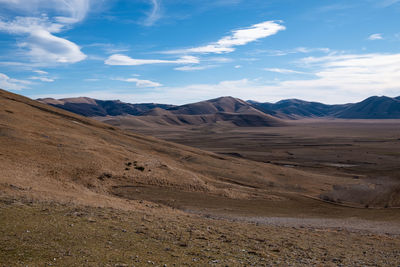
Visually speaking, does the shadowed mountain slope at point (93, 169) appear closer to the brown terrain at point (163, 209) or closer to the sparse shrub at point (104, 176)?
the sparse shrub at point (104, 176)

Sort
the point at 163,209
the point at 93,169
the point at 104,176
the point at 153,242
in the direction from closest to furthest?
the point at 153,242 → the point at 163,209 → the point at 104,176 → the point at 93,169

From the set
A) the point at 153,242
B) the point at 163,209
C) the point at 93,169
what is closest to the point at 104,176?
the point at 93,169

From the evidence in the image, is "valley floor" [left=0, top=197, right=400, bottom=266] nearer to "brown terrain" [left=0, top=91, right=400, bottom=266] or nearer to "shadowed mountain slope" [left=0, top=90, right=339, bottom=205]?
"brown terrain" [left=0, top=91, right=400, bottom=266]

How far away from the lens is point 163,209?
79.3ft

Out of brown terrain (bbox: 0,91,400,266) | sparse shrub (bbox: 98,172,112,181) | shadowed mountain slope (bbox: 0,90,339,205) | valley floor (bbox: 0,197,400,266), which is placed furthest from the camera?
sparse shrub (bbox: 98,172,112,181)

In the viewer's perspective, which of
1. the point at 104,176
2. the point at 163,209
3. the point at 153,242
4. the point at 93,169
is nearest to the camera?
the point at 153,242

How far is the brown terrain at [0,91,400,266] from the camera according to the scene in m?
12.3

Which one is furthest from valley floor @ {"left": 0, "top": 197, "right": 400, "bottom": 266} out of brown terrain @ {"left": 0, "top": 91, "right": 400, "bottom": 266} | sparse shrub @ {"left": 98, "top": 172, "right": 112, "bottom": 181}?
sparse shrub @ {"left": 98, "top": 172, "right": 112, "bottom": 181}

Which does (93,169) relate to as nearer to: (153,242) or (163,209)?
(163,209)

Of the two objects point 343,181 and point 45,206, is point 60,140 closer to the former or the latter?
point 45,206

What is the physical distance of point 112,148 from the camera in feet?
141

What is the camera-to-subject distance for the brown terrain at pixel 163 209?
40.3 ft

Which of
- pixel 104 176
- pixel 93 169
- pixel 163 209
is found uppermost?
pixel 93 169

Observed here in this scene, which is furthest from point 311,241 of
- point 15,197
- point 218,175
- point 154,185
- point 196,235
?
point 218,175
